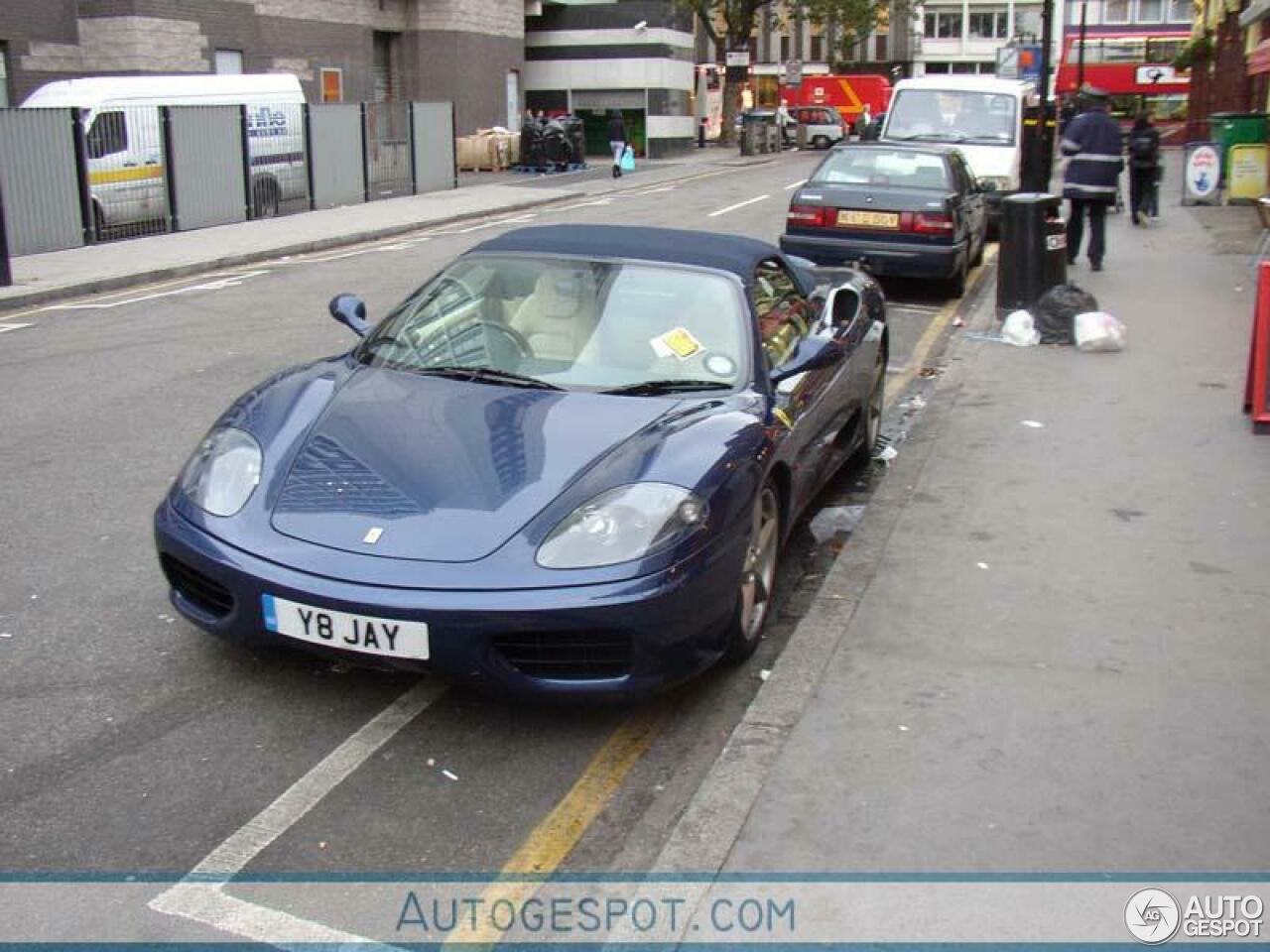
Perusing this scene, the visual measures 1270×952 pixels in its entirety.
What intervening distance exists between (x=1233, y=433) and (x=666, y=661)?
16.9 ft

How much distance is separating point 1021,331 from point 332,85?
25.3 metres

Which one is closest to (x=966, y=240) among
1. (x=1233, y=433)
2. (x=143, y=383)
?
(x=1233, y=433)

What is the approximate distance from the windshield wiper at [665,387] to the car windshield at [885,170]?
885 centimetres

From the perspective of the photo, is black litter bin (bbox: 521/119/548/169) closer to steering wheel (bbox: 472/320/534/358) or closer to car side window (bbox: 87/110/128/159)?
car side window (bbox: 87/110/128/159)

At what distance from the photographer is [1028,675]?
4391 mm

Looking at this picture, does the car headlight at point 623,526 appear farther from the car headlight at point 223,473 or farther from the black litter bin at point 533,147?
the black litter bin at point 533,147

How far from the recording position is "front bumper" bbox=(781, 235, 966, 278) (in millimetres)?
12500

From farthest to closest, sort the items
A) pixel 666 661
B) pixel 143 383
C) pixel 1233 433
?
pixel 143 383 → pixel 1233 433 → pixel 666 661

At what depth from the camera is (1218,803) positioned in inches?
140

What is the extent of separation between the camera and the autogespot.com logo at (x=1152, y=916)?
9.92 ft

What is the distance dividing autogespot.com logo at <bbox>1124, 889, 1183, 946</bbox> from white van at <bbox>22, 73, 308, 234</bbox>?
57.2 ft

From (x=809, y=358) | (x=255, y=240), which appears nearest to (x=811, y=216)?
(x=809, y=358)

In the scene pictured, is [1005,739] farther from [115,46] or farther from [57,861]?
[115,46]

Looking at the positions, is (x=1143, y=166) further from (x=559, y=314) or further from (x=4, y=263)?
(x=559, y=314)
